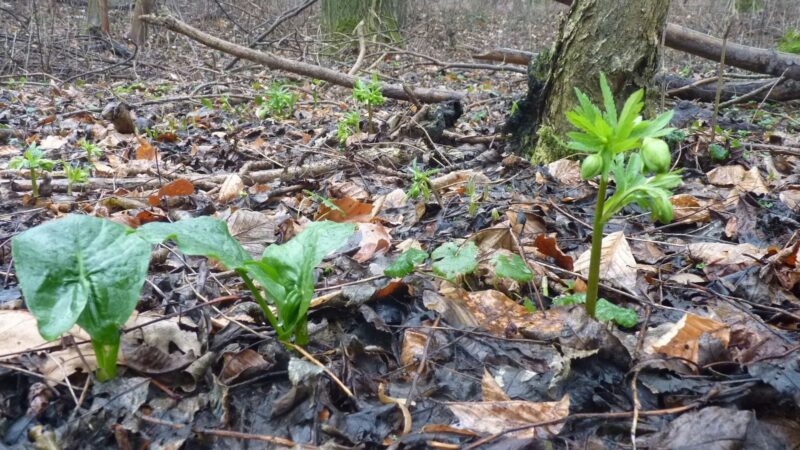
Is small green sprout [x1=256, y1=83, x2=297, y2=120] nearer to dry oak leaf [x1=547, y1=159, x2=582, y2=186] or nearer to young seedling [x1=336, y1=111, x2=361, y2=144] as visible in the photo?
young seedling [x1=336, y1=111, x2=361, y2=144]

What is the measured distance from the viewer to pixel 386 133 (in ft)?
13.5

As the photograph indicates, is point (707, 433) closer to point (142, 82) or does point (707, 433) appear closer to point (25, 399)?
point (25, 399)

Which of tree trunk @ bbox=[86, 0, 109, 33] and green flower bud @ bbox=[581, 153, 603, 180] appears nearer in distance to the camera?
green flower bud @ bbox=[581, 153, 603, 180]

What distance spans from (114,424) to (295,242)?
21.5 inches

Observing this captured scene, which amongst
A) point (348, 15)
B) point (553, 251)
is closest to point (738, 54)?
point (553, 251)

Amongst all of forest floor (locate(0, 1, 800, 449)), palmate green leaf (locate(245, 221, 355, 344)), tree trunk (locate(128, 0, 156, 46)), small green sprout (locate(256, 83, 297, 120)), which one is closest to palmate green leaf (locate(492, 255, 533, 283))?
forest floor (locate(0, 1, 800, 449))

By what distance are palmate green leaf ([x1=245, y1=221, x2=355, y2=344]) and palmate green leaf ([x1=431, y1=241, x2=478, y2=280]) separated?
1.17 ft

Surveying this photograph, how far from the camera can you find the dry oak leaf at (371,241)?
208 centimetres

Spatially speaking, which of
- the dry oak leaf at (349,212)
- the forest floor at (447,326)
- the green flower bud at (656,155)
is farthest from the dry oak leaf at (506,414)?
the dry oak leaf at (349,212)

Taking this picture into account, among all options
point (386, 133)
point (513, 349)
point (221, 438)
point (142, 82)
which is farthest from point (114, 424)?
point (142, 82)

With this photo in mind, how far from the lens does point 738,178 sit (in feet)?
9.03

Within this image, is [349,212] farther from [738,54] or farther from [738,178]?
[738,54]

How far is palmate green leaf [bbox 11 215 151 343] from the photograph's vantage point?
106 centimetres

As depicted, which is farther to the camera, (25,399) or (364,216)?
(364,216)
